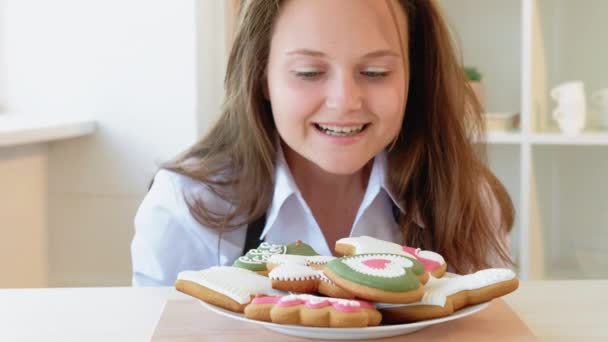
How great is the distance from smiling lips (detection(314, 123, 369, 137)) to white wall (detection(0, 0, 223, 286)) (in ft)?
3.89

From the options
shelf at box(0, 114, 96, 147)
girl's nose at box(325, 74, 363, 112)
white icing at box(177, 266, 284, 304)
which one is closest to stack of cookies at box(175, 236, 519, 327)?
white icing at box(177, 266, 284, 304)

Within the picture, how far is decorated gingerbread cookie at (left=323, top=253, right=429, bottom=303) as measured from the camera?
65cm

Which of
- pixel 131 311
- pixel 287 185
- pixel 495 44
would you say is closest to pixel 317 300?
pixel 131 311

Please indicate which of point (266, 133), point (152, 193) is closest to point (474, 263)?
point (266, 133)

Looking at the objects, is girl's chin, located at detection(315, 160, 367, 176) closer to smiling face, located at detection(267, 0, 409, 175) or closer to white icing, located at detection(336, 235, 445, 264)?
smiling face, located at detection(267, 0, 409, 175)

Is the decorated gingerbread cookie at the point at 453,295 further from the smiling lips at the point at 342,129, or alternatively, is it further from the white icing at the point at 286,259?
the smiling lips at the point at 342,129

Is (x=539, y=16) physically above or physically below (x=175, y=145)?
above

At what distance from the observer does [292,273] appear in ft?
2.28

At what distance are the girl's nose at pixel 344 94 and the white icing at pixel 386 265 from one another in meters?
0.44

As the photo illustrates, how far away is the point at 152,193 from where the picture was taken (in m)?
1.39

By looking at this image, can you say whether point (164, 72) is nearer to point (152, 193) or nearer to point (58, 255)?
point (58, 255)

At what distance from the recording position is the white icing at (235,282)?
2.26 ft

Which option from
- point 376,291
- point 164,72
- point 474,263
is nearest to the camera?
point 376,291

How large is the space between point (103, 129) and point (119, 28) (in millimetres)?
283
